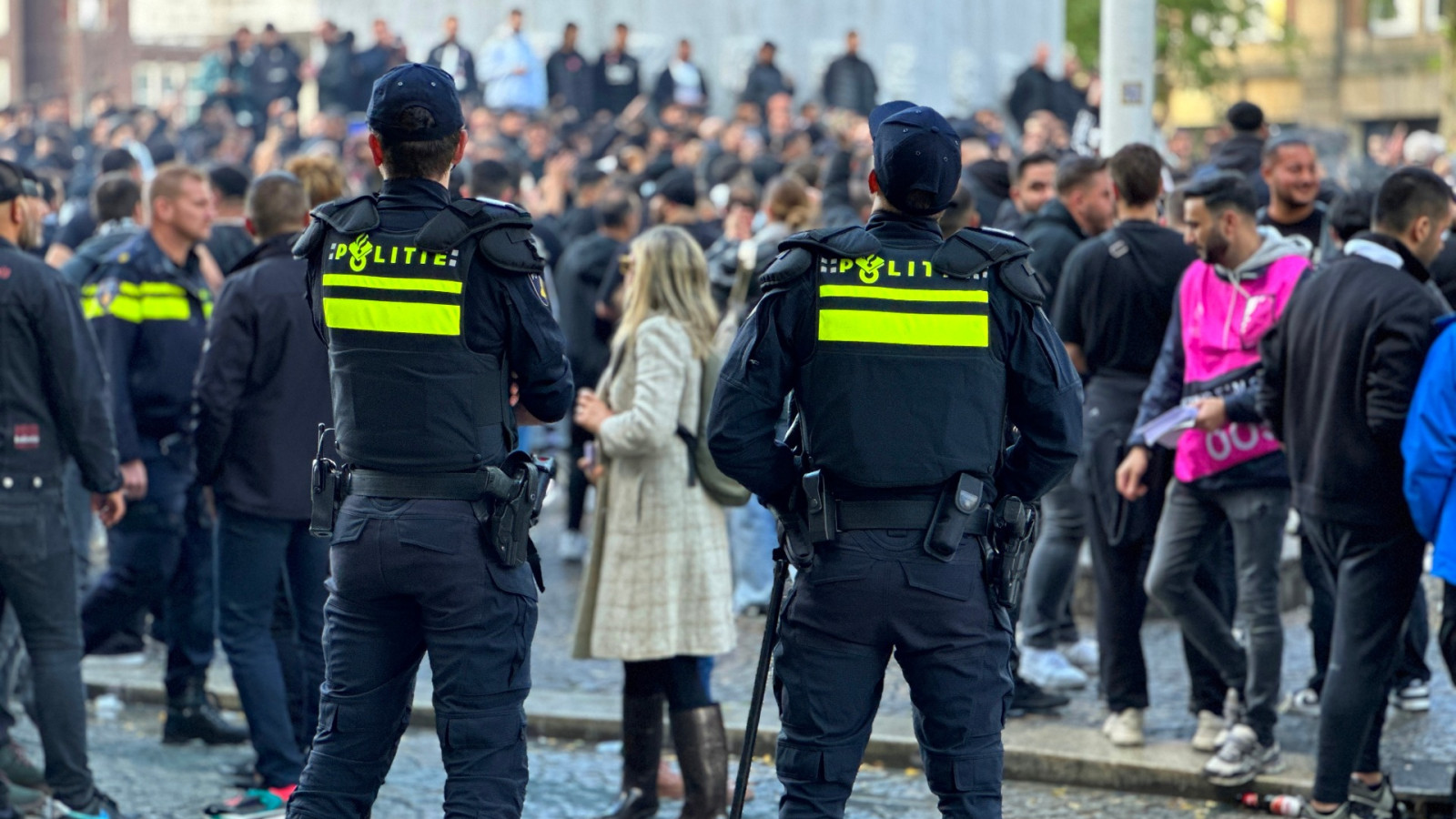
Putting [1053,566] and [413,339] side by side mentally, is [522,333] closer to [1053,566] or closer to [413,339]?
[413,339]

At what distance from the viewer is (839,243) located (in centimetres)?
416

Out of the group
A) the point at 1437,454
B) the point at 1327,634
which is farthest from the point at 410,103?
the point at 1327,634

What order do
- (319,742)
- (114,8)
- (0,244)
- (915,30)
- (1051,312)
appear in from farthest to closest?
(114,8), (915,30), (1051,312), (0,244), (319,742)

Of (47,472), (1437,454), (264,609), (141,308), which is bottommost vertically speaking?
(264,609)

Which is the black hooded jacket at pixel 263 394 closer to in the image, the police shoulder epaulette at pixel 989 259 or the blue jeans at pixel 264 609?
the blue jeans at pixel 264 609

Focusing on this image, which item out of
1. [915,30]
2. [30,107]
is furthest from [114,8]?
[915,30]

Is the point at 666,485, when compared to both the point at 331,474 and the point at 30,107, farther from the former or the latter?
the point at 30,107

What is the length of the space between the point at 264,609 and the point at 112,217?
2.81 metres

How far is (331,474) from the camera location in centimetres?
452

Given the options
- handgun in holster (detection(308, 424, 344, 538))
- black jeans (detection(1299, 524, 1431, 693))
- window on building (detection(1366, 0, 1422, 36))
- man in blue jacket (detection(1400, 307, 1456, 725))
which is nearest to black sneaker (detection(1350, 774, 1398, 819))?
man in blue jacket (detection(1400, 307, 1456, 725))

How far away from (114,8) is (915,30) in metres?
31.8

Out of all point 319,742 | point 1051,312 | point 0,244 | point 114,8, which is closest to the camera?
point 319,742

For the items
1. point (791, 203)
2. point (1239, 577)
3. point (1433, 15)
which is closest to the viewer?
point (1239, 577)

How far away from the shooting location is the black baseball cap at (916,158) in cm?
418
